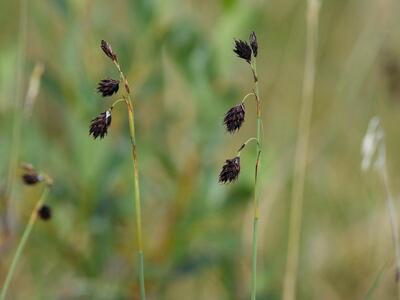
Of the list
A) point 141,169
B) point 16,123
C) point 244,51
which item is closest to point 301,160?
point 141,169

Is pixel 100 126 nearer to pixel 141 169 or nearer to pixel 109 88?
pixel 109 88

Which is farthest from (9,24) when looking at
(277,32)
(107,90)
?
(107,90)

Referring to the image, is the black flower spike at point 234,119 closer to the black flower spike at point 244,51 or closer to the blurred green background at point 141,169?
the black flower spike at point 244,51

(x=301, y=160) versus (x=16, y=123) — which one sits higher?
(x=301, y=160)

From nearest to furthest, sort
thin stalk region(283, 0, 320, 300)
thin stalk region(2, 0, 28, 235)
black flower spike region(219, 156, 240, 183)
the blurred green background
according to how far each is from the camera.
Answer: black flower spike region(219, 156, 240, 183), thin stalk region(2, 0, 28, 235), thin stalk region(283, 0, 320, 300), the blurred green background

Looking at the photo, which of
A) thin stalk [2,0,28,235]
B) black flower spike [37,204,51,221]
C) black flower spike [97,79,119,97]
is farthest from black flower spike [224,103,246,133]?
thin stalk [2,0,28,235]

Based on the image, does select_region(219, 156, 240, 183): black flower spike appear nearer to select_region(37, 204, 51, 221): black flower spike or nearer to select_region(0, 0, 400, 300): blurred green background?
select_region(37, 204, 51, 221): black flower spike

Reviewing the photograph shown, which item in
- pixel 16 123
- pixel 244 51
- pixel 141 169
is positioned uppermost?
pixel 141 169

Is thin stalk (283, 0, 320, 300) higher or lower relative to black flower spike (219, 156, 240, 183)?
higher

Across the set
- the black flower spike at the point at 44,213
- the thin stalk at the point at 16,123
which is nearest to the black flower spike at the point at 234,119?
the black flower spike at the point at 44,213

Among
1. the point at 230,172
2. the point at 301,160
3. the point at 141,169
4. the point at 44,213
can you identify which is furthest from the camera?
the point at 141,169
